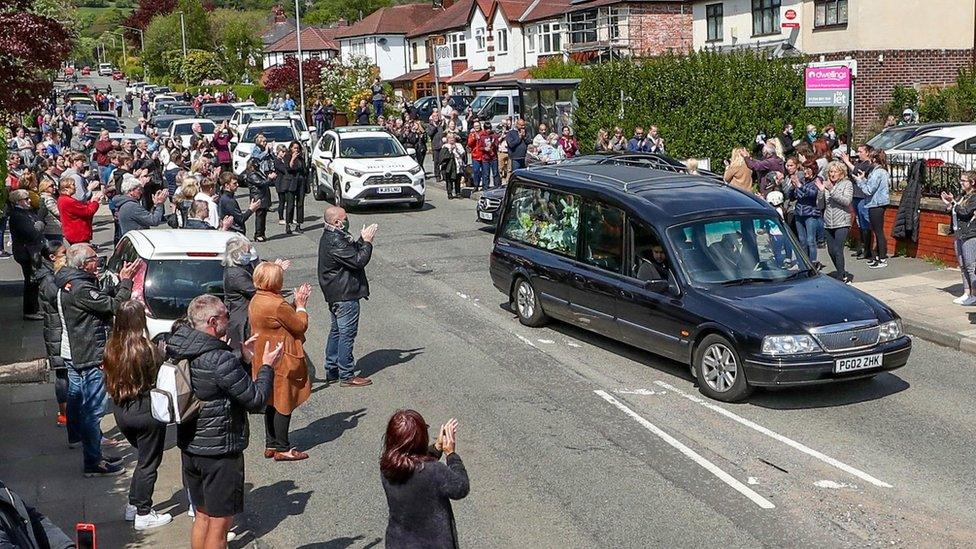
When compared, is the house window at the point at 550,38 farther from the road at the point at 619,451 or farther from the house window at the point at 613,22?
the road at the point at 619,451

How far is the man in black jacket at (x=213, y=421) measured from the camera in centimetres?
679

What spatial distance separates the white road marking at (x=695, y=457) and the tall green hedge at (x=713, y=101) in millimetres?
18198

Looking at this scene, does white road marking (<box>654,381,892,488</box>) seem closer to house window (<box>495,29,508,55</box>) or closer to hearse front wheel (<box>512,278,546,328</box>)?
hearse front wheel (<box>512,278,546,328</box>)

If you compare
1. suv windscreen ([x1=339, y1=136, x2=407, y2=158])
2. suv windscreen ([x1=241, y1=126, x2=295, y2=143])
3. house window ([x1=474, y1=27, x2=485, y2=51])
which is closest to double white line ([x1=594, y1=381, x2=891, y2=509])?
suv windscreen ([x1=339, y1=136, x2=407, y2=158])

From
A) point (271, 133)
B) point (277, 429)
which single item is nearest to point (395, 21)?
point (271, 133)

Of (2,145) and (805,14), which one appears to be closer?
(2,145)

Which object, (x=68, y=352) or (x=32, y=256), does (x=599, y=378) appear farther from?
(x=32, y=256)

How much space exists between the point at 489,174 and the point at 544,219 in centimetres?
1380

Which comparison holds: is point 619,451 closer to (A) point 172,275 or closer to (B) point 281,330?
(B) point 281,330

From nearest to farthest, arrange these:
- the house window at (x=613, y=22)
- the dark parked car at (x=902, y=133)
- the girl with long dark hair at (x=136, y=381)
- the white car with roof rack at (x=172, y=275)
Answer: the girl with long dark hair at (x=136, y=381), the white car with roof rack at (x=172, y=275), the dark parked car at (x=902, y=133), the house window at (x=613, y=22)

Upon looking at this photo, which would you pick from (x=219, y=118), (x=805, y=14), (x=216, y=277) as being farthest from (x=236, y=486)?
(x=219, y=118)

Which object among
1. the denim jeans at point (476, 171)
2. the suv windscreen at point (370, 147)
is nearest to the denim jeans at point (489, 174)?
the denim jeans at point (476, 171)

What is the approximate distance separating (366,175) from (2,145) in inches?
385

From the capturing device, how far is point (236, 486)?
690 cm
